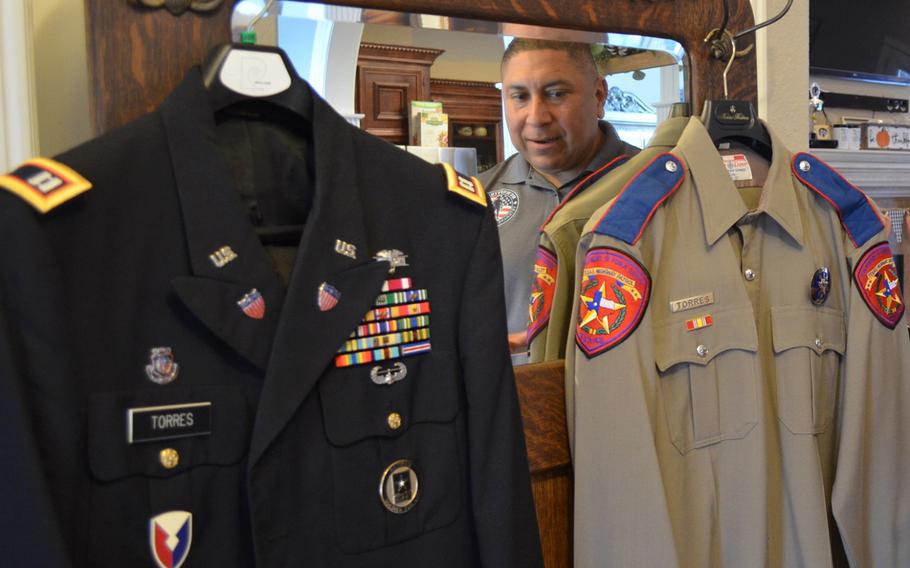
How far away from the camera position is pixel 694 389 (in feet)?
3.63

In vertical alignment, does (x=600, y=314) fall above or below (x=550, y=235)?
below

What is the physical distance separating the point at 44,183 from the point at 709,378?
830 millimetres

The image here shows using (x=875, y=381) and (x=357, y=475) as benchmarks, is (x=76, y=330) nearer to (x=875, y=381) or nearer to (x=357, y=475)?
(x=357, y=475)

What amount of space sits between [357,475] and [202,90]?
1.37ft

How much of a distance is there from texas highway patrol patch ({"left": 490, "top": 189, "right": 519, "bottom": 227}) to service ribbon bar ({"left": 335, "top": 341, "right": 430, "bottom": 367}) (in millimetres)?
338

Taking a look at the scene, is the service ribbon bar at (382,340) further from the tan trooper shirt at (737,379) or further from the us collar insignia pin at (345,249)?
the tan trooper shirt at (737,379)

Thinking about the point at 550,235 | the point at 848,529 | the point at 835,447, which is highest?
the point at 550,235

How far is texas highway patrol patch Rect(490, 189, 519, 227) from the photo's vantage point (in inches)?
46.6

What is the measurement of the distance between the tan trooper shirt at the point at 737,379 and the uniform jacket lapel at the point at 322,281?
34 cm

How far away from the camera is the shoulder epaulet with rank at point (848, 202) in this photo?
121 centimetres

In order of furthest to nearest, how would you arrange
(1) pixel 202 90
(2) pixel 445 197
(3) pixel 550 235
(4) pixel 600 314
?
(3) pixel 550 235, (4) pixel 600 314, (2) pixel 445 197, (1) pixel 202 90

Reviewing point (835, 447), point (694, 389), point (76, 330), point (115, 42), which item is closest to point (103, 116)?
point (115, 42)

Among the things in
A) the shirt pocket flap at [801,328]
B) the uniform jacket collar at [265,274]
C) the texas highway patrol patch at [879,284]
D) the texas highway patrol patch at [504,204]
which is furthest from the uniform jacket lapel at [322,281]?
the texas highway patrol patch at [879,284]

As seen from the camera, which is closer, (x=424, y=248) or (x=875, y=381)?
(x=424, y=248)
